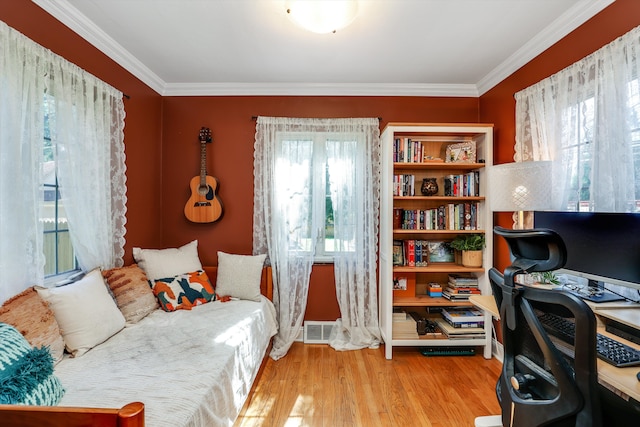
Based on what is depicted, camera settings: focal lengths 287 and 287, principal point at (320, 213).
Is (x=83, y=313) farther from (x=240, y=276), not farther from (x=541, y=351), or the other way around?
(x=541, y=351)

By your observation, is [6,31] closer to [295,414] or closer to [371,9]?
Result: [371,9]

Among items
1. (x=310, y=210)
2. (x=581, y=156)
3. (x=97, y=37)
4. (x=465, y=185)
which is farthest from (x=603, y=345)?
(x=97, y=37)

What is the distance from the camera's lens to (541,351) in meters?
1.08

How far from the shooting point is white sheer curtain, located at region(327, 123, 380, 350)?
287 cm

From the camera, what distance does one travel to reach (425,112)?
3.03 m

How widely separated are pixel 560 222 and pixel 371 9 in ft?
5.76

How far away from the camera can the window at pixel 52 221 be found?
1782 mm

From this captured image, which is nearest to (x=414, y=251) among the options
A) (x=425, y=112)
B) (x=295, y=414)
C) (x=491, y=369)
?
(x=491, y=369)

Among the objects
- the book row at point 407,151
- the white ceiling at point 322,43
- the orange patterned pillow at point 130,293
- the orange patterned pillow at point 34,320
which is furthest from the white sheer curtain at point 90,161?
the book row at point 407,151

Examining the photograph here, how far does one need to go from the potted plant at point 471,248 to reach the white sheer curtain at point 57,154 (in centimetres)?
297

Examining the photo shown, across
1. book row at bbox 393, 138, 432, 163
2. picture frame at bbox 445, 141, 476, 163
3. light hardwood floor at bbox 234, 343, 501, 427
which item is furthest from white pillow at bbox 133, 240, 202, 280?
picture frame at bbox 445, 141, 476, 163

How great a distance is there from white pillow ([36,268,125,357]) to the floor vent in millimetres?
1651

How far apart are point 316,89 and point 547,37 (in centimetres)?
188

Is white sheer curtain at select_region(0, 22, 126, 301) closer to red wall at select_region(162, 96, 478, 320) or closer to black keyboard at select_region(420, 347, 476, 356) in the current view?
red wall at select_region(162, 96, 478, 320)
